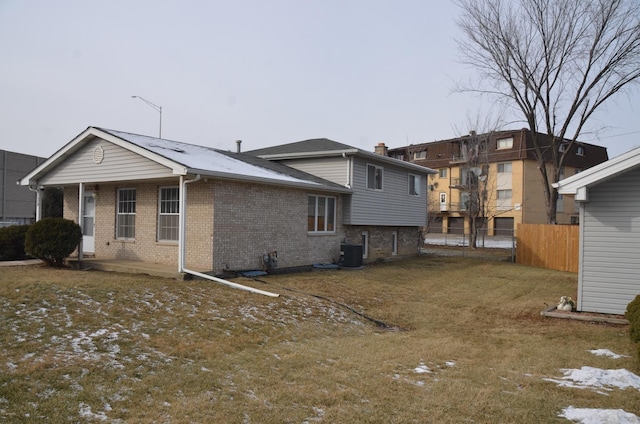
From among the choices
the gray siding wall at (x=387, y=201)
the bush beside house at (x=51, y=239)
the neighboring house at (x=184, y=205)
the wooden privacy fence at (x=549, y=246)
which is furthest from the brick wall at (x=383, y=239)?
the bush beside house at (x=51, y=239)

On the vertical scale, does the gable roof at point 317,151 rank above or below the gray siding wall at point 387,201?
above

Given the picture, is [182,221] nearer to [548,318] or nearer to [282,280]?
[282,280]

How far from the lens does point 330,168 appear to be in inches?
734

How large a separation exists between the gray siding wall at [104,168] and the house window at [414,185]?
1334 centimetres

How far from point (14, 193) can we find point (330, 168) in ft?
91.6

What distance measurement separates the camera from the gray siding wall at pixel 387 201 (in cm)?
1856

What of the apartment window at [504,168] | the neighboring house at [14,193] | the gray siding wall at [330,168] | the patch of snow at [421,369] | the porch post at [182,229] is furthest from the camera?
the apartment window at [504,168]

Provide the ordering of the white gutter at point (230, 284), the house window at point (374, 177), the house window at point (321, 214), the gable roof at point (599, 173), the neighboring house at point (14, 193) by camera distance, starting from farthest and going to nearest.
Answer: the neighboring house at point (14, 193), the house window at point (374, 177), the house window at point (321, 214), the white gutter at point (230, 284), the gable roof at point (599, 173)

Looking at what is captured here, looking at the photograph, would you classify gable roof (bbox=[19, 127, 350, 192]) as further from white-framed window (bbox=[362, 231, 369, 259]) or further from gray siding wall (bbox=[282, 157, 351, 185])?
white-framed window (bbox=[362, 231, 369, 259])

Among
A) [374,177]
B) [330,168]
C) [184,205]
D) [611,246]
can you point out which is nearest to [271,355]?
[184,205]

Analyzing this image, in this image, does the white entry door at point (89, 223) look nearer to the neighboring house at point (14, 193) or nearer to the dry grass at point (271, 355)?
the dry grass at point (271, 355)

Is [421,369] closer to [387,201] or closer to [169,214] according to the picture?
[169,214]

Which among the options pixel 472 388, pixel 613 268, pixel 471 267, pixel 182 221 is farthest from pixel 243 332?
pixel 471 267

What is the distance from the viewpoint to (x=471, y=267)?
20641 mm
